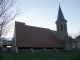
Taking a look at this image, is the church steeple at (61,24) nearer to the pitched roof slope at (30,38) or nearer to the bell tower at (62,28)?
the bell tower at (62,28)

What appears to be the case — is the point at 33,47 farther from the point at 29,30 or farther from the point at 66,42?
the point at 66,42

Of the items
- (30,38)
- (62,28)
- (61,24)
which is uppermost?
(61,24)

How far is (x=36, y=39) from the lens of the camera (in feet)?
91.5

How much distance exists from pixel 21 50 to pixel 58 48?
470 inches

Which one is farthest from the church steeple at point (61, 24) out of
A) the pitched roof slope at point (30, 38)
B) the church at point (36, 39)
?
the pitched roof slope at point (30, 38)

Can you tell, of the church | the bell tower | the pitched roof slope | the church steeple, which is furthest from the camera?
Answer: the church steeple

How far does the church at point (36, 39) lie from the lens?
2459 cm

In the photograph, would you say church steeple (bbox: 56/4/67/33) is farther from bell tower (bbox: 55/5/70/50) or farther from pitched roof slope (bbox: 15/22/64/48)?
pitched roof slope (bbox: 15/22/64/48)

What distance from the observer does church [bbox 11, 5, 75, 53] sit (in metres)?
24.6

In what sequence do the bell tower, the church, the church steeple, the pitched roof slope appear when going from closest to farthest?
the church, the pitched roof slope, the bell tower, the church steeple

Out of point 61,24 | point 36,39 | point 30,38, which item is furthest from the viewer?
point 61,24

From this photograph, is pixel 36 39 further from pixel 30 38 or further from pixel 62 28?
pixel 62 28

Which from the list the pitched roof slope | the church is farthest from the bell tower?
the pitched roof slope

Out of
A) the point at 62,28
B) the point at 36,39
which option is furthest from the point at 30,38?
the point at 62,28
